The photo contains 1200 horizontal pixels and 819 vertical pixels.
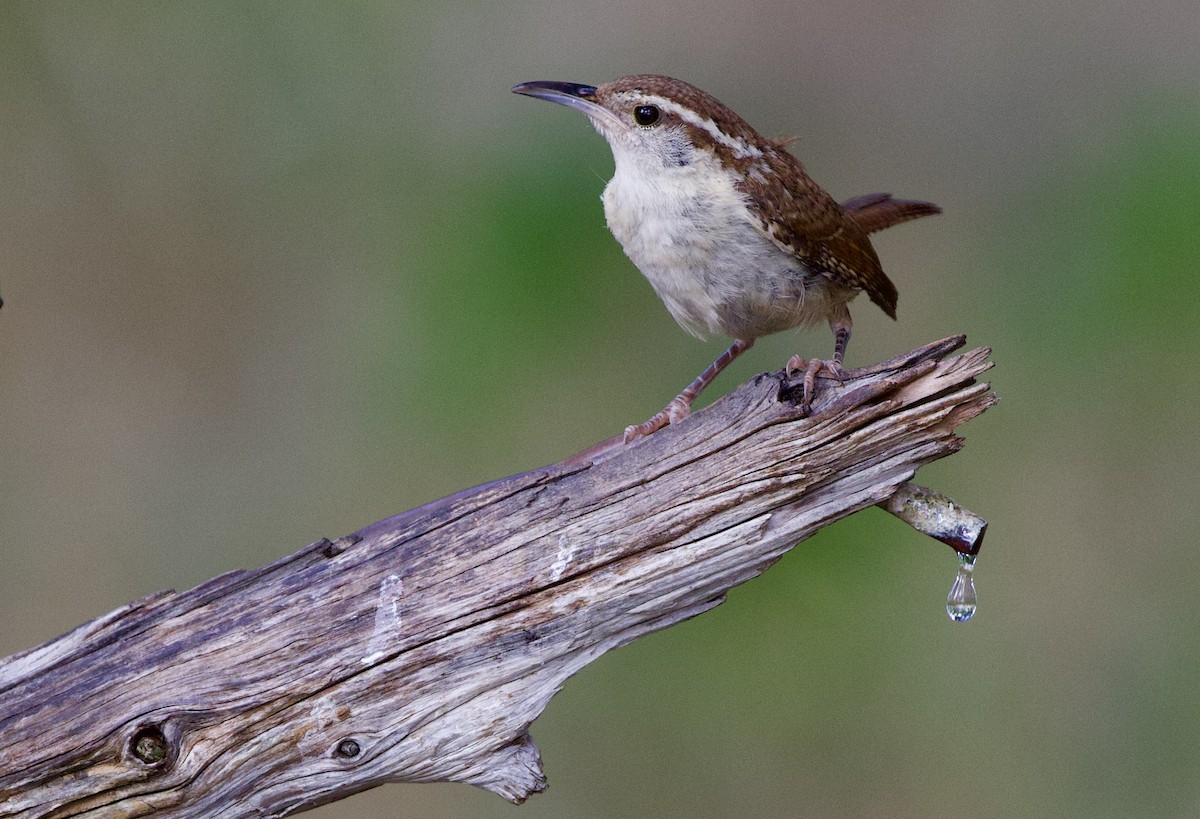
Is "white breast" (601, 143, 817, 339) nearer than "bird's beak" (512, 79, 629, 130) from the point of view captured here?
Yes

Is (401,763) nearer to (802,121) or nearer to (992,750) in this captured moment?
(992,750)

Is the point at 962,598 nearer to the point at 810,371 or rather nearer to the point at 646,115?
the point at 810,371

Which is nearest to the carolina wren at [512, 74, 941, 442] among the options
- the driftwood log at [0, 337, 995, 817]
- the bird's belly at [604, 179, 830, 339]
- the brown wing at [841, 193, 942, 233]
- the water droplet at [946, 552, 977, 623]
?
the bird's belly at [604, 179, 830, 339]

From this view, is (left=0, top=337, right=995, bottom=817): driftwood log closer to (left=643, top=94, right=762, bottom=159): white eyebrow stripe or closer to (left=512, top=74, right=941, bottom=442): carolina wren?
(left=512, top=74, right=941, bottom=442): carolina wren

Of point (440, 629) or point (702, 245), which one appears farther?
point (702, 245)

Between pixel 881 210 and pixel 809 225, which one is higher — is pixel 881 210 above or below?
above

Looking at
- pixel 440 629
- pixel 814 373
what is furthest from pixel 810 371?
pixel 440 629
